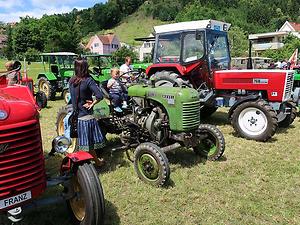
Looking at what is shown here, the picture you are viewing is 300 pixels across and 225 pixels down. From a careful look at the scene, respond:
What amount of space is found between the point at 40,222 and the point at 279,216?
2592mm

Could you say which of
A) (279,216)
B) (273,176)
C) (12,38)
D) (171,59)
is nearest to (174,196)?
(279,216)

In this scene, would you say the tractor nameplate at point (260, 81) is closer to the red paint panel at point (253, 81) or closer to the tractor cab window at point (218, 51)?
the red paint panel at point (253, 81)

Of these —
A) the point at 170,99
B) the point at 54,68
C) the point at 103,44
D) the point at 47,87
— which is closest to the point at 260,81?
the point at 170,99

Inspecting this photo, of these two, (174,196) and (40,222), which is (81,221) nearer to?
(40,222)

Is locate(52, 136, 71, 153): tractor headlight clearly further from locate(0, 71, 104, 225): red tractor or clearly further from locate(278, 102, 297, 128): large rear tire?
locate(278, 102, 297, 128): large rear tire

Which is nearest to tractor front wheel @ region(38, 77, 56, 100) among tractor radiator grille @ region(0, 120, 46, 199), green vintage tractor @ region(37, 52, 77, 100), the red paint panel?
green vintage tractor @ region(37, 52, 77, 100)

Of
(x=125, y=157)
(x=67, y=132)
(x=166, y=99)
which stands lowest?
(x=125, y=157)

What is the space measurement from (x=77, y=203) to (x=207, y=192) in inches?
68.3

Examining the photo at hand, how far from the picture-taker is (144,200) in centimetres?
417

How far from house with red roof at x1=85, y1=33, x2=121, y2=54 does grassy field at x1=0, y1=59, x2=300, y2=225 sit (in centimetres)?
7274

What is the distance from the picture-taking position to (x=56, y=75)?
13.1 m

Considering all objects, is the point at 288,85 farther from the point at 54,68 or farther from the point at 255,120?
the point at 54,68

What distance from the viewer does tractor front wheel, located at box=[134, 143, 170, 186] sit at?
440 centimetres

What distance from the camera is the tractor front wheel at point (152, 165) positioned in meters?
4.40
